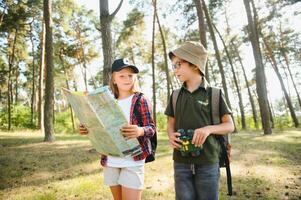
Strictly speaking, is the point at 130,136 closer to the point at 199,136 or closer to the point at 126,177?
A: the point at 126,177

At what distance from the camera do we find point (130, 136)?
267 cm

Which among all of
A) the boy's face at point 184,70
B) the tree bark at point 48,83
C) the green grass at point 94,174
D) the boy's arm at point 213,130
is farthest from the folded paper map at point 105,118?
the tree bark at point 48,83

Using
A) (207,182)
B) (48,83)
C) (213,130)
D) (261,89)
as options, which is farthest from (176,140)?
(261,89)

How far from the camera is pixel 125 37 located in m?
24.2

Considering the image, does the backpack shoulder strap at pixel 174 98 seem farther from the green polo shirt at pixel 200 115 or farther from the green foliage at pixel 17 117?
the green foliage at pixel 17 117

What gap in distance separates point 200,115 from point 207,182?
0.61 meters

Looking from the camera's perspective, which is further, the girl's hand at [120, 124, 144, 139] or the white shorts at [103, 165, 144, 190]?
the white shorts at [103, 165, 144, 190]

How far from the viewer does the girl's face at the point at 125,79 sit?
3104mm

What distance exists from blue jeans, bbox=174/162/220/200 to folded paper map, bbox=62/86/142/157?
0.48 meters

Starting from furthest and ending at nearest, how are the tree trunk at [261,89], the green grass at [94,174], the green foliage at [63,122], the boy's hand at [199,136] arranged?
the green foliage at [63,122], the tree trunk at [261,89], the green grass at [94,174], the boy's hand at [199,136]

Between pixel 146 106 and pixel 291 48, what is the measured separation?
3060 cm

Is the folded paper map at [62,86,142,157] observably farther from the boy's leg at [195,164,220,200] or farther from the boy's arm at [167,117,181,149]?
the boy's leg at [195,164,220,200]

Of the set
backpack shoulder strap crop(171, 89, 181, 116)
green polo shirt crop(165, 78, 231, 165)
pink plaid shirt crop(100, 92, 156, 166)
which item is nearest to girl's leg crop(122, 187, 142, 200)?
pink plaid shirt crop(100, 92, 156, 166)

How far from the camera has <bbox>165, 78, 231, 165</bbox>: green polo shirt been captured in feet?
9.06
